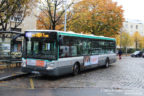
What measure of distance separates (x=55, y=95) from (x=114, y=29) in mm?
27437

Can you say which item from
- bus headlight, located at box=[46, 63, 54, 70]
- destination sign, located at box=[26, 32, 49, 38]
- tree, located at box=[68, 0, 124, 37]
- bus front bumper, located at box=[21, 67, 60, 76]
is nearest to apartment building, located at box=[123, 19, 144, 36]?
tree, located at box=[68, 0, 124, 37]

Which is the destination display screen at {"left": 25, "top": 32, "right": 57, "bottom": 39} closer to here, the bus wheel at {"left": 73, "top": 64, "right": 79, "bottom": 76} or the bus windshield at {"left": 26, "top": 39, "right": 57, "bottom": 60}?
the bus windshield at {"left": 26, "top": 39, "right": 57, "bottom": 60}

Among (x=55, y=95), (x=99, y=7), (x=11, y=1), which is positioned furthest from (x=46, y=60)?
(x=99, y=7)

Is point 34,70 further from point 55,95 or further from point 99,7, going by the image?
point 99,7

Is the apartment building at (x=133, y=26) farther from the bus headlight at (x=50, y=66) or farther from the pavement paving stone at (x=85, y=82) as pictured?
the bus headlight at (x=50, y=66)

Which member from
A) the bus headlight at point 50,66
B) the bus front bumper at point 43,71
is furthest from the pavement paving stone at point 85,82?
the bus headlight at point 50,66

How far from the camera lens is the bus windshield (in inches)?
408

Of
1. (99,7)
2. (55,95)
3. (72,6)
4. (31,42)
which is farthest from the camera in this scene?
(99,7)

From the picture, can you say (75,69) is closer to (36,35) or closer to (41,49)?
(41,49)

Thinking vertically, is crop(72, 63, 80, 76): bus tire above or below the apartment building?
below

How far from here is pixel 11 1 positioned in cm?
1338

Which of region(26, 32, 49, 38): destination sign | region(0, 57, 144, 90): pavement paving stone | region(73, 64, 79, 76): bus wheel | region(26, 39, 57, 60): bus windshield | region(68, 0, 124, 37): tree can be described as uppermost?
region(68, 0, 124, 37): tree

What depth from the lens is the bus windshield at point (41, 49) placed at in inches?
408

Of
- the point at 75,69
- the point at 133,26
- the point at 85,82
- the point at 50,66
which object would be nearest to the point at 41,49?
the point at 50,66
